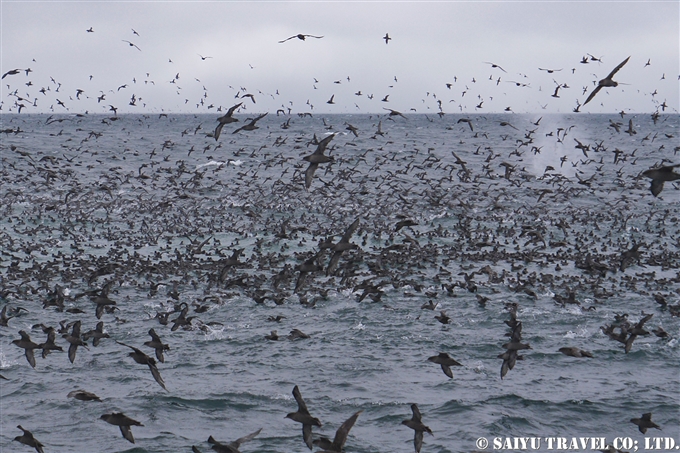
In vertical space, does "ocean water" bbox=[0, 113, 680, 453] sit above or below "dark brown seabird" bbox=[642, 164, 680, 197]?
below

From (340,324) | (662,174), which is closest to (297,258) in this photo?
(340,324)

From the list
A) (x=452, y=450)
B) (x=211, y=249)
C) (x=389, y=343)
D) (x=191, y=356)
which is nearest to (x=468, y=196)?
(x=211, y=249)

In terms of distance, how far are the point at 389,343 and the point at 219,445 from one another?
13.2 m

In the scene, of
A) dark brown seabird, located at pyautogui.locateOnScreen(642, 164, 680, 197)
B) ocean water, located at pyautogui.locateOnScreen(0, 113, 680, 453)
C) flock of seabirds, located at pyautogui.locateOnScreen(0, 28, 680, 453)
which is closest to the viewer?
dark brown seabird, located at pyautogui.locateOnScreen(642, 164, 680, 197)

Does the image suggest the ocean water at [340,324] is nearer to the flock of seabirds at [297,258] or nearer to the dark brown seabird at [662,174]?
the flock of seabirds at [297,258]

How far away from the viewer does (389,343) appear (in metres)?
25.4

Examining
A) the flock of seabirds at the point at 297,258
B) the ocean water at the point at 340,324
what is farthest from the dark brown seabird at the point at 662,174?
the ocean water at the point at 340,324

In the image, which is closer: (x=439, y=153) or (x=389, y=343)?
(x=389, y=343)

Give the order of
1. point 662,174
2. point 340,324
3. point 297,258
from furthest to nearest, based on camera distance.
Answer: point 297,258
point 340,324
point 662,174

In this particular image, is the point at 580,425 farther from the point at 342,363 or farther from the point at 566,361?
the point at 342,363

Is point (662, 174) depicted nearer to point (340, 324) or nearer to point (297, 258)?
point (340, 324)

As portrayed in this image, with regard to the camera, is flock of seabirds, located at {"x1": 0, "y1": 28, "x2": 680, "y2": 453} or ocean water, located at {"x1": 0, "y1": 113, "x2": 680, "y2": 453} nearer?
ocean water, located at {"x1": 0, "y1": 113, "x2": 680, "y2": 453}

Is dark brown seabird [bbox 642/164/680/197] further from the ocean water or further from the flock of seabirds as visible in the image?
the ocean water

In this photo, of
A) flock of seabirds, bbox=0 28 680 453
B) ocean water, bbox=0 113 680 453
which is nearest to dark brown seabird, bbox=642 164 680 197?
flock of seabirds, bbox=0 28 680 453
